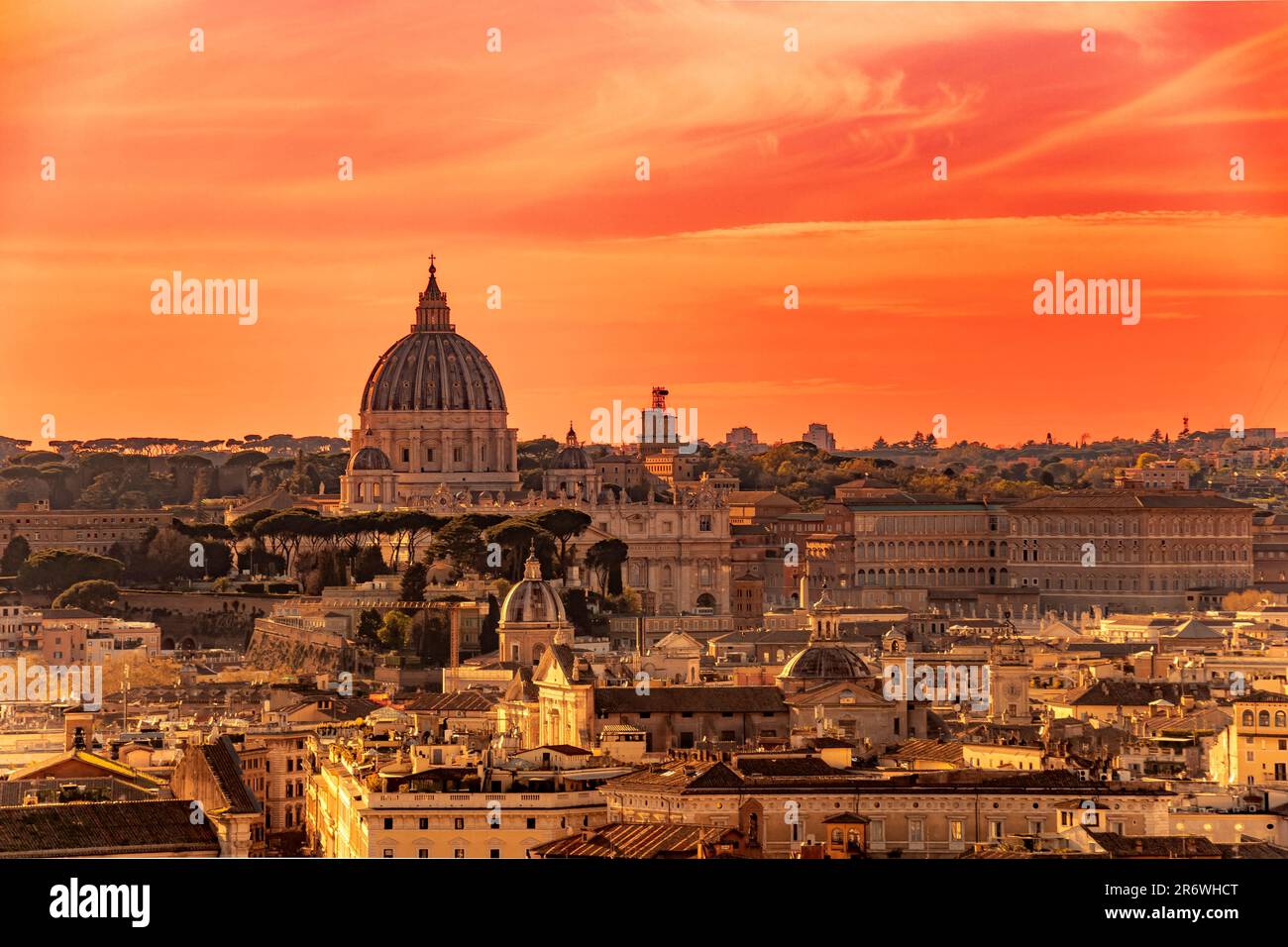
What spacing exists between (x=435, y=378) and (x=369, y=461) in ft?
16.9

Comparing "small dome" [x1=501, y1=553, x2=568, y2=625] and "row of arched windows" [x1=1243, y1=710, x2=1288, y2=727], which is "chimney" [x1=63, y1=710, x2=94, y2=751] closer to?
"row of arched windows" [x1=1243, y1=710, x2=1288, y2=727]

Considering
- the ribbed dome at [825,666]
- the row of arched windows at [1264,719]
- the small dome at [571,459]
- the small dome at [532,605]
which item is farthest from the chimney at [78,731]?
the small dome at [571,459]

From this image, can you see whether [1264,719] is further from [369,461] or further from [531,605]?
[369,461]

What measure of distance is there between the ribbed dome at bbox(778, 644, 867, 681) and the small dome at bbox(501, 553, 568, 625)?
9.98m

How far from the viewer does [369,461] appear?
3268 inches

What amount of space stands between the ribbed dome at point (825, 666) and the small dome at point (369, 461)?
133 ft

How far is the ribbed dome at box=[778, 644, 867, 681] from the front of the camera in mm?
41812

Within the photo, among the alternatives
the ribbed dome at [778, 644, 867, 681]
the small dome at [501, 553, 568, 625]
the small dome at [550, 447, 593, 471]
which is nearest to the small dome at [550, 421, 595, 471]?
the small dome at [550, 447, 593, 471]

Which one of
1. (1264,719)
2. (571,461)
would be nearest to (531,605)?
(1264,719)

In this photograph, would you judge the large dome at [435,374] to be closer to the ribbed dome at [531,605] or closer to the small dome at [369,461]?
the small dome at [369,461]

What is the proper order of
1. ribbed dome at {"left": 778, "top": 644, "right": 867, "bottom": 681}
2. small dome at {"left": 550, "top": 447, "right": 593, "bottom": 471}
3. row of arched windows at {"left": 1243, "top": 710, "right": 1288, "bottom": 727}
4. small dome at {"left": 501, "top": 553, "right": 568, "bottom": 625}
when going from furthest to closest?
small dome at {"left": 550, "top": 447, "right": 593, "bottom": 471} → small dome at {"left": 501, "top": 553, "right": 568, "bottom": 625} → ribbed dome at {"left": 778, "top": 644, "right": 867, "bottom": 681} → row of arched windows at {"left": 1243, "top": 710, "right": 1288, "bottom": 727}

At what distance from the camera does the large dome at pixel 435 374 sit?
3425 inches
